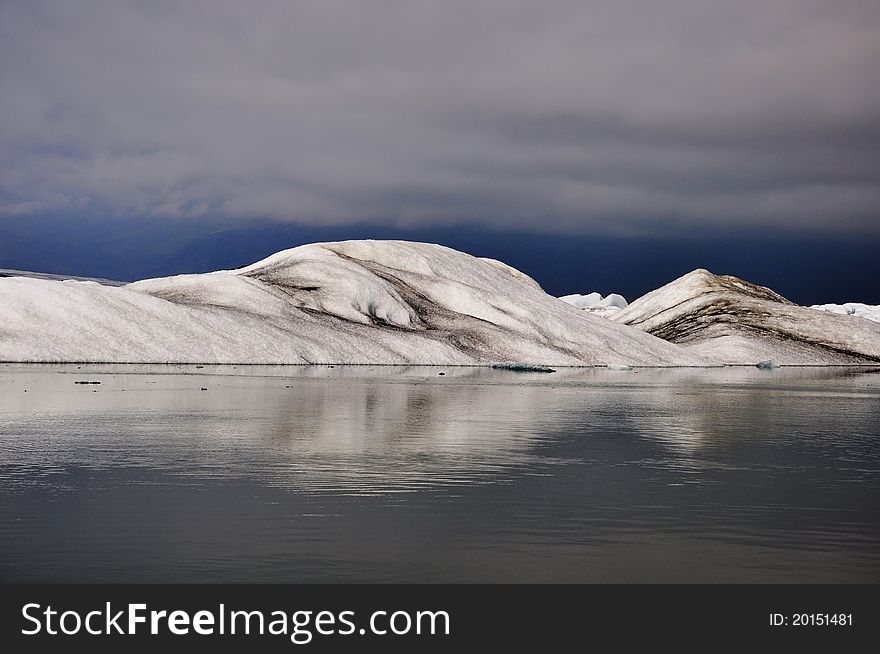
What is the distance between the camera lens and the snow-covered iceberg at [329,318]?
10806cm

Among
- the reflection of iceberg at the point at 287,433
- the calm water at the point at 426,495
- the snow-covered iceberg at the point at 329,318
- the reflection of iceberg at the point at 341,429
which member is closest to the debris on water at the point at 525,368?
the snow-covered iceberg at the point at 329,318

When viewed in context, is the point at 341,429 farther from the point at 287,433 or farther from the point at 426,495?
the point at 426,495

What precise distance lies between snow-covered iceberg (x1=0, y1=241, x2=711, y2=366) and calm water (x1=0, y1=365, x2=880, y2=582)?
63386 mm

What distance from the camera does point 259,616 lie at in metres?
13.3

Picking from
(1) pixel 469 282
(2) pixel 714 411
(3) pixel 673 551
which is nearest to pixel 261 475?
(3) pixel 673 551

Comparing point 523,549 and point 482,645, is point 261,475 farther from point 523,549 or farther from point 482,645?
point 482,645

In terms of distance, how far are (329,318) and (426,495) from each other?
117771 millimetres

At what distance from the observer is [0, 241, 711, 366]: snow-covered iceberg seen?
108 meters

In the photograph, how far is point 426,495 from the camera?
72.8ft

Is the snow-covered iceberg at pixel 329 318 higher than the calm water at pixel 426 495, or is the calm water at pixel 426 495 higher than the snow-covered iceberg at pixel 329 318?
the snow-covered iceberg at pixel 329 318

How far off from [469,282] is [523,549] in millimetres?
163979

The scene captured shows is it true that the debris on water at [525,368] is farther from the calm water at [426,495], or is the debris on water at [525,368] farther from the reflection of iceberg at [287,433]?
the calm water at [426,495]

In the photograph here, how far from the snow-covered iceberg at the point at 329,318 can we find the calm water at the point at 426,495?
2496 inches

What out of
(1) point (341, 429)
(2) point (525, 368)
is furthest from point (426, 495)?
(2) point (525, 368)
